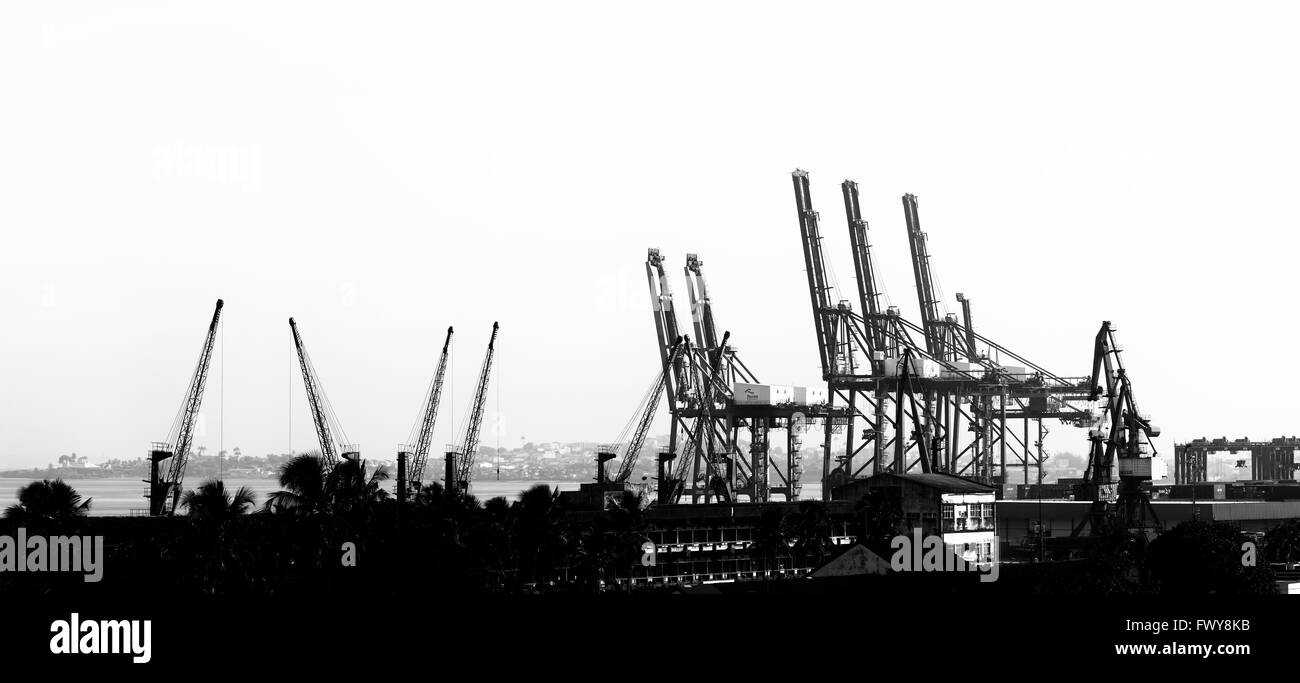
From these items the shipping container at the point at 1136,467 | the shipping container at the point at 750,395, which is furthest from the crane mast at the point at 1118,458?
the shipping container at the point at 750,395

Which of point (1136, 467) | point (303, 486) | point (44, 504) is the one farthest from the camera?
point (1136, 467)

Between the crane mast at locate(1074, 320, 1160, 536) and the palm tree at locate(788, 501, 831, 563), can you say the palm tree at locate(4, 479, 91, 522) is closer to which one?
the palm tree at locate(788, 501, 831, 563)

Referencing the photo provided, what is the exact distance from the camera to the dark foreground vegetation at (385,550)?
6844 centimetres

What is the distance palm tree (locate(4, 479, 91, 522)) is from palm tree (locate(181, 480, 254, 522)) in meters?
5.03

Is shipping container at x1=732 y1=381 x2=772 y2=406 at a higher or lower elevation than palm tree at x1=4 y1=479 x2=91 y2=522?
higher

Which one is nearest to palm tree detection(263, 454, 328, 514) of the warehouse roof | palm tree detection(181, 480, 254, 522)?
palm tree detection(181, 480, 254, 522)

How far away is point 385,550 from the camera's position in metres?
76.4

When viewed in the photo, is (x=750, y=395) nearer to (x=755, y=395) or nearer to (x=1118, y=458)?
(x=755, y=395)

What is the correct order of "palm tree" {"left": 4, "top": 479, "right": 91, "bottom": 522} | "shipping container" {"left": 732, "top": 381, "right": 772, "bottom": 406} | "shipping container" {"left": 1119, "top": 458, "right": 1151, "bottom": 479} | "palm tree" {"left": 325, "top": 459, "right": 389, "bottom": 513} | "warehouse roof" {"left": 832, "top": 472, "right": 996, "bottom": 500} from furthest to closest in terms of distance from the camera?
"shipping container" {"left": 732, "top": 381, "right": 772, "bottom": 406}
"shipping container" {"left": 1119, "top": 458, "right": 1151, "bottom": 479}
"warehouse roof" {"left": 832, "top": 472, "right": 996, "bottom": 500}
"palm tree" {"left": 325, "top": 459, "right": 389, "bottom": 513}
"palm tree" {"left": 4, "top": 479, "right": 91, "bottom": 522}

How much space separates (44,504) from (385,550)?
50.1 ft

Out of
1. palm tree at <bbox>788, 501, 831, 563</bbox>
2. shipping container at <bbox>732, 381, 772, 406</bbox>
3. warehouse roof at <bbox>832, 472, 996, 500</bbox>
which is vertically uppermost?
shipping container at <bbox>732, 381, 772, 406</bbox>

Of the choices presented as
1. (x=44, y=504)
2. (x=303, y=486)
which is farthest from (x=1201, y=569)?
(x=44, y=504)

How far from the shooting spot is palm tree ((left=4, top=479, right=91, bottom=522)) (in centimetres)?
6881
